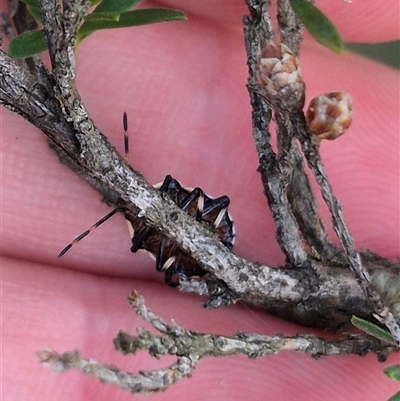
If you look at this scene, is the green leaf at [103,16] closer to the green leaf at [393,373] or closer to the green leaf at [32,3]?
the green leaf at [32,3]

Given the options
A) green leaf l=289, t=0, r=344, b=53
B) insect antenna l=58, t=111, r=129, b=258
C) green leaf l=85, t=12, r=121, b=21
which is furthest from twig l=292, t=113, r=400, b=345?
insect antenna l=58, t=111, r=129, b=258

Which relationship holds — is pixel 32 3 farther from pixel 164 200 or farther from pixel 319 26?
pixel 319 26

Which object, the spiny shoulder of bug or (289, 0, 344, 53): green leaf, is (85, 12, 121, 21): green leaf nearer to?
(289, 0, 344, 53): green leaf

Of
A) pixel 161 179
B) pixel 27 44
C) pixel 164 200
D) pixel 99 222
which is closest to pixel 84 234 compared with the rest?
pixel 99 222

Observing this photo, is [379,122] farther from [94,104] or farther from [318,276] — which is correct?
[94,104]

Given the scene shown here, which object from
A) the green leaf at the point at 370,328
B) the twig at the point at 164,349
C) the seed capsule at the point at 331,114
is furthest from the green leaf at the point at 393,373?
the seed capsule at the point at 331,114

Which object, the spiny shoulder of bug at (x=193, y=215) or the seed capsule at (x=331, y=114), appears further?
the spiny shoulder of bug at (x=193, y=215)

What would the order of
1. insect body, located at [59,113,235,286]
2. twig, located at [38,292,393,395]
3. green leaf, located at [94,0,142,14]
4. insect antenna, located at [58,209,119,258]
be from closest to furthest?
twig, located at [38,292,393,395]
green leaf, located at [94,0,142,14]
insect body, located at [59,113,235,286]
insect antenna, located at [58,209,119,258]
